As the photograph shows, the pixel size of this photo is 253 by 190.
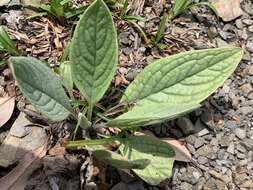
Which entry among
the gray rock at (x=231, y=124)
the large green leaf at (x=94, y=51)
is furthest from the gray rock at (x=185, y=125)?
the large green leaf at (x=94, y=51)

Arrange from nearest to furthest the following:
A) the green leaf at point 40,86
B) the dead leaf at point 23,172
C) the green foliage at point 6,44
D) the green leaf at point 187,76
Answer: the green leaf at point 40,86, the green leaf at point 187,76, the dead leaf at point 23,172, the green foliage at point 6,44

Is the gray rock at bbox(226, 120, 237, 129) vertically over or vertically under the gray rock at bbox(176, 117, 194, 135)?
under

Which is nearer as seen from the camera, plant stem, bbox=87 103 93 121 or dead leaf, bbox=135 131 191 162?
plant stem, bbox=87 103 93 121

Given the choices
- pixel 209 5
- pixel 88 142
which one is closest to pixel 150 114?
pixel 88 142

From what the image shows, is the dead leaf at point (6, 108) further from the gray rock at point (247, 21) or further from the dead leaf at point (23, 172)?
the gray rock at point (247, 21)

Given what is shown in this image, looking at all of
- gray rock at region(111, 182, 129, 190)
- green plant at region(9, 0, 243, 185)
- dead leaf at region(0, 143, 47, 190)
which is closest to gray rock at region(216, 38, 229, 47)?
green plant at region(9, 0, 243, 185)

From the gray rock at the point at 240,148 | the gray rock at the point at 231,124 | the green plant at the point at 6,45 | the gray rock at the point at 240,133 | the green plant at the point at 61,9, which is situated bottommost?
the gray rock at the point at 240,148

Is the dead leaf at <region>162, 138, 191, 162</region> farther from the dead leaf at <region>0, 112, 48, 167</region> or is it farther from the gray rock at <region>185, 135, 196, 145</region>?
the dead leaf at <region>0, 112, 48, 167</region>
